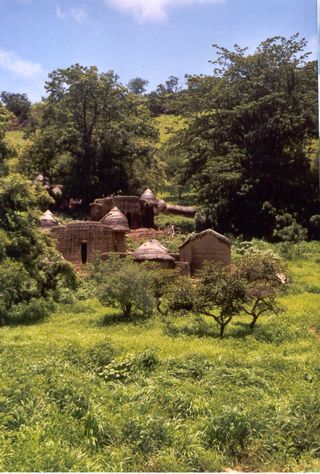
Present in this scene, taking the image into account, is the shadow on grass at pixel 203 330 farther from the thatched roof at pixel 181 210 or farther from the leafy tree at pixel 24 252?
the thatched roof at pixel 181 210

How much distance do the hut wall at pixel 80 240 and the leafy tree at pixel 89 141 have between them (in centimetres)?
856

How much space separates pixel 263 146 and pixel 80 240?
25.9 feet

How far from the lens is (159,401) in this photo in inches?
255

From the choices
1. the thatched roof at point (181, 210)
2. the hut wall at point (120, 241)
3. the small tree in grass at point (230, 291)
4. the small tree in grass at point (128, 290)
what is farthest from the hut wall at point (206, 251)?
the thatched roof at point (181, 210)

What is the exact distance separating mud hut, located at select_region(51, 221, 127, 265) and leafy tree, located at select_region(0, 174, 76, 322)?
2545 mm

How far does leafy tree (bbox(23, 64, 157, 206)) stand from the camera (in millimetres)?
23500

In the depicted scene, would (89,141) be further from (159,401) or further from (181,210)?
(159,401)

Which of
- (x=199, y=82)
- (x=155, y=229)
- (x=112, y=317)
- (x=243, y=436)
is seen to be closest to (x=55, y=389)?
(x=243, y=436)

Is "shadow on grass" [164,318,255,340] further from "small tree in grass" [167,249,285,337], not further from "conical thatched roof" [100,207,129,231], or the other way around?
"conical thatched roof" [100,207,129,231]

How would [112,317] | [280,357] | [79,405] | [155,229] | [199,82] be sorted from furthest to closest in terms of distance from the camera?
[199,82] → [155,229] → [112,317] → [280,357] → [79,405]

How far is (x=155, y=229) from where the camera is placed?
19391 millimetres

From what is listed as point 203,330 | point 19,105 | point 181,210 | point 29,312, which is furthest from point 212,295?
point 19,105

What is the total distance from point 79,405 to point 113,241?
9.34 metres

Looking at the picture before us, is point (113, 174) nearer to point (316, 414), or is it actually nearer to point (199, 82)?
point (199, 82)
